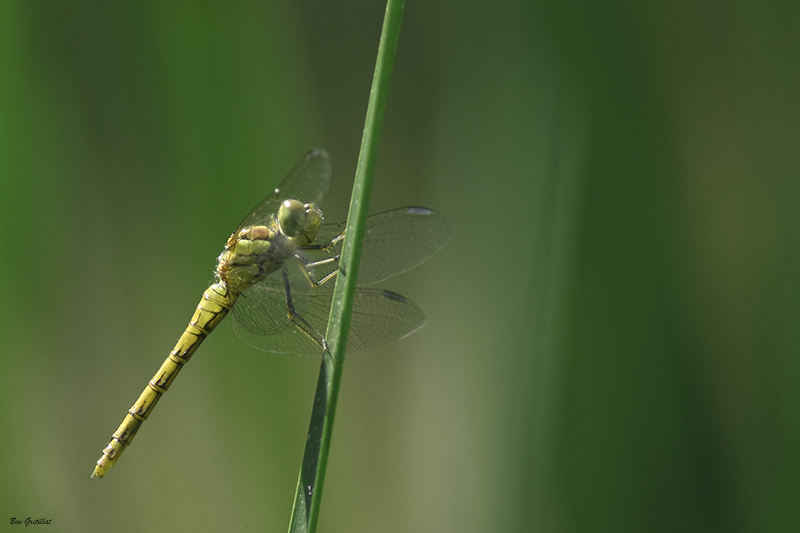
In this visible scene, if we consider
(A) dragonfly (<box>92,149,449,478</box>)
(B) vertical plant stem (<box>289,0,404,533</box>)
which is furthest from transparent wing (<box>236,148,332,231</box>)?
(B) vertical plant stem (<box>289,0,404,533</box>)

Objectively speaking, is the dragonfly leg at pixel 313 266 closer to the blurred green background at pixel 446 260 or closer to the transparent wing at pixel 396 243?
the transparent wing at pixel 396 243

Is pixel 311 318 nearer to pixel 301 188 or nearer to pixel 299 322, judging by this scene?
pixel 299 322

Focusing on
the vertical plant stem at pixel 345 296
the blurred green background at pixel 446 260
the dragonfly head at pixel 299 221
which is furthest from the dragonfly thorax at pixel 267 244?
the vertical plant stem at pixel 345 296

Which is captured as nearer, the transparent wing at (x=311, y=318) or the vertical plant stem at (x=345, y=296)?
the vertical plant stem at (x=345, y=296)

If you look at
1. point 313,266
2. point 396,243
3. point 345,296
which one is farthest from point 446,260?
point 345,296

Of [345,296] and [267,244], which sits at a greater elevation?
[267,244]

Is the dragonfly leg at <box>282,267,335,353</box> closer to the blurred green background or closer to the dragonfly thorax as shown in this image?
the dragonfly thorax

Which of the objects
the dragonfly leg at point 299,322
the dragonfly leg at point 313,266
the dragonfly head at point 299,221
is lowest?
the dragonfly leg at point 299,322
